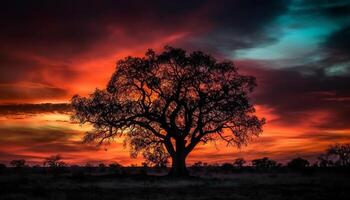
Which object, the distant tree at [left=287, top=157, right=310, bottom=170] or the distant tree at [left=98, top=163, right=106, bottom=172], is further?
the distant tree at [left=287, top=157, right=310, bottom=170]

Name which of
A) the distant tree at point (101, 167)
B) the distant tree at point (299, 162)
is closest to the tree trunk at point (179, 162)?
the distant tree at point (101, 167)

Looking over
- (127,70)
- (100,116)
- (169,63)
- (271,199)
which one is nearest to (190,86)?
(169,63)

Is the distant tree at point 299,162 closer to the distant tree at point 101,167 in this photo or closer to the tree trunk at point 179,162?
the distant tree at point 101,167

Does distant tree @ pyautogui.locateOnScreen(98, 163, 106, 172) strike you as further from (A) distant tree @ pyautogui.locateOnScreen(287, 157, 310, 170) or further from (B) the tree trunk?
(A) distant tree @ pyautogui.locateOnScreen(287, 157, 310, 170)

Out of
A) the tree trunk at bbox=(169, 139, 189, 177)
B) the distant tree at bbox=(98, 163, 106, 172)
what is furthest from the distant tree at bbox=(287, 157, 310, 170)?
the tree trunk at bbox=(169, 139, 189, 177)

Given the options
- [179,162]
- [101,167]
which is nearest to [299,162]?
[101,167]

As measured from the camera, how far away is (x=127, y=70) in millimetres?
52656

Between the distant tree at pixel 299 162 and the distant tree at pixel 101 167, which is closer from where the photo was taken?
the distant tree at pixel 101 167

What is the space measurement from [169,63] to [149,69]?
2302 millimetres

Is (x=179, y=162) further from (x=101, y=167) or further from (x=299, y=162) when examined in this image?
(x=299, y=162)

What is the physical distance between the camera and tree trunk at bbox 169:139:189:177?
52622 mm

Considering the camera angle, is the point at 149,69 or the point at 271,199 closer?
the point at 271,199

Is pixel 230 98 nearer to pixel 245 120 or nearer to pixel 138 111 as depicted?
pixel 245 120

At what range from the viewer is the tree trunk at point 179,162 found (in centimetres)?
5262
